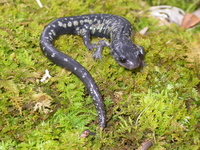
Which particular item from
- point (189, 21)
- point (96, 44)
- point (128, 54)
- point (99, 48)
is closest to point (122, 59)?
point (128, 54)

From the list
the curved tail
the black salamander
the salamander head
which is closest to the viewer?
the curved tail

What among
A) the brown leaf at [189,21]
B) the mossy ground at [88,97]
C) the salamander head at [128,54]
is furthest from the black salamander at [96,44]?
the brown leaf at [189,21]

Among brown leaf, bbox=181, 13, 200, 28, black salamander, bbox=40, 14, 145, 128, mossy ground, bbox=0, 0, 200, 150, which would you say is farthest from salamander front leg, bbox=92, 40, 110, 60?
brown leaf, bbox=181, 13, 200, 28

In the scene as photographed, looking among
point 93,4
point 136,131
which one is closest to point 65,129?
point 136,131

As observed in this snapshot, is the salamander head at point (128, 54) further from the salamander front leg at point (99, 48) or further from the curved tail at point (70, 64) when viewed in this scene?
the curved tail at point (70, 64)

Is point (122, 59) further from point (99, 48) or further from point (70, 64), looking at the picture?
point (70, 64)

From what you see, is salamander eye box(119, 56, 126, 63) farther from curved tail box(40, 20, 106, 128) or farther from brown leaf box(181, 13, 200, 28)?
brown leaf box(181, 13, 200, 28)

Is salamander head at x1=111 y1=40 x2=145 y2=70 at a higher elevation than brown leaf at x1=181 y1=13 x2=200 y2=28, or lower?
higher
